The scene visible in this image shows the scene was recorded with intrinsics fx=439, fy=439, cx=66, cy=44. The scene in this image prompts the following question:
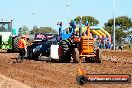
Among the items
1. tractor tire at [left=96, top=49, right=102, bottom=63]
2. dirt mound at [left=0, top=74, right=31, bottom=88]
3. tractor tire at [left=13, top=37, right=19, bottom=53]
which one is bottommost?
dirt mound at [left=0, top=74, right=31, bottom=88]

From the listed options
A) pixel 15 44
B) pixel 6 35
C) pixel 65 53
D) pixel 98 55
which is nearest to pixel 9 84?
pixel 98 55

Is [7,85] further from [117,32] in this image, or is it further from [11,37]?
[117,32]

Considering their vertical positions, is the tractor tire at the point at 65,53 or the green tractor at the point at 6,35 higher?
the green tractor at the point at 6,35

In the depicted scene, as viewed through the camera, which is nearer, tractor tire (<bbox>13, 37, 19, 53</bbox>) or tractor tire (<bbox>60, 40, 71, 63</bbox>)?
tractor tire (<bbox>60, 40, 71, 63</bbox>)

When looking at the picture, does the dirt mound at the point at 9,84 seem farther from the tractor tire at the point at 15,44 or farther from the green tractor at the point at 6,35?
the green tractor at the point at 6,35

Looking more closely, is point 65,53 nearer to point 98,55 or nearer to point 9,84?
point 98,55

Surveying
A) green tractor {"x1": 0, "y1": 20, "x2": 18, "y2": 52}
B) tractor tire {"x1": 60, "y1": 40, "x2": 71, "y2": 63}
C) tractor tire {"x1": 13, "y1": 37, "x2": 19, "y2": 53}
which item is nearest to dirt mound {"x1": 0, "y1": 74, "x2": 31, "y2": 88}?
tractor tire {"x1": 60, "y1": 40, "x2": 71, "y2": 63}

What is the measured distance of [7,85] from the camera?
1391 centimetres

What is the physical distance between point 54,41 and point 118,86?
12.9 m

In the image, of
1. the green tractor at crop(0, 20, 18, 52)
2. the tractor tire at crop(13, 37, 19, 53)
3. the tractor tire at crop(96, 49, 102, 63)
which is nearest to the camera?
the tractor tire at crop(96, 49, 102, 63)

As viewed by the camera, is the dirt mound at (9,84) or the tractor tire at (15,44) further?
the tractor tire at (15,44)

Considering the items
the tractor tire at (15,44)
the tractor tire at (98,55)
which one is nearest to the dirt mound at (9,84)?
the tractor tire at (98,55)

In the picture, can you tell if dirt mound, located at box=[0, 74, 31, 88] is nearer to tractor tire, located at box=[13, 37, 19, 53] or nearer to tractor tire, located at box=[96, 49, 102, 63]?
tractor tire, located at box=[96, 49, 102, 63]

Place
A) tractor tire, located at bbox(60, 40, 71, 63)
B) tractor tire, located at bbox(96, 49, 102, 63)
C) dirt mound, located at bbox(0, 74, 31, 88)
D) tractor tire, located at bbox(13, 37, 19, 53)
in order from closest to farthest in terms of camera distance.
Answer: dirt mound, located at bbox(0, 74, 31, 88) < tractor tire, located at bbox(96, 49, 102, 63) < tractor tire, located at bbox(60, 40, 71, 63) < tractor tire, located at bbox(13, 37, 19, 53)
